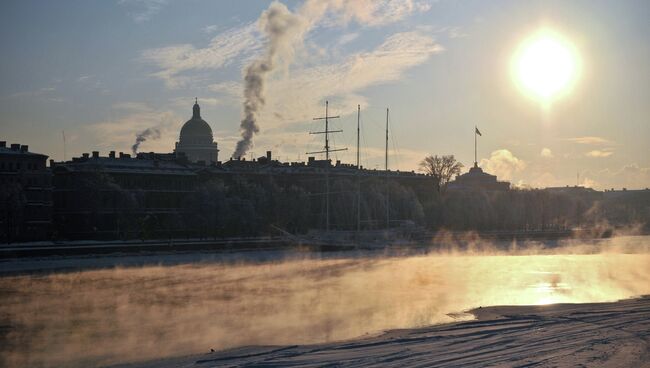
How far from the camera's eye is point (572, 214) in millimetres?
172125

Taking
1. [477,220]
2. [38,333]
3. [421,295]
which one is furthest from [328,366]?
[477,220]

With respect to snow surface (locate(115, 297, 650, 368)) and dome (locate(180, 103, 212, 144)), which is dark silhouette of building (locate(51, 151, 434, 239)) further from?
snow surface (locate(115, 297, 650, 368))

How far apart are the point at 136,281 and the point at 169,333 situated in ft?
64.2

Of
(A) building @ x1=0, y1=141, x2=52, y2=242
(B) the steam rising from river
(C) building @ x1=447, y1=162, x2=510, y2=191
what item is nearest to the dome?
(C) building @ x1=447, y1=162, x2=510, y2=191

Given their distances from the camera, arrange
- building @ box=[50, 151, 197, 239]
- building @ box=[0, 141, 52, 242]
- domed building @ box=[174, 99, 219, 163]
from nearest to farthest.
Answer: building @ box=[0, 141, 52, 242], building @ box=[50, 151, 197, 239], domed building @ box=[174, 99, 219, 163]

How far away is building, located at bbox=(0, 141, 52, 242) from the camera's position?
8206 centimetres

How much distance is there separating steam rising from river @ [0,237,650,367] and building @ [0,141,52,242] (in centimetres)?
2841

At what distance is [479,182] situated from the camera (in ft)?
594

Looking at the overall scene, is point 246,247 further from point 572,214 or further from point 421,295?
point 572,214

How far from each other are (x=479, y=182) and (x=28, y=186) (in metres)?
112

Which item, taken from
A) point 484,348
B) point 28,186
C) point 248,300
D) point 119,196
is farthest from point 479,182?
point 484,348

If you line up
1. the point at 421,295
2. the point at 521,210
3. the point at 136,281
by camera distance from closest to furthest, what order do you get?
the point at 421,295, the point at 136,281, the point at 521,210

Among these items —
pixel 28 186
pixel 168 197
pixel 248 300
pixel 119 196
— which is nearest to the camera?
pixel 248 300

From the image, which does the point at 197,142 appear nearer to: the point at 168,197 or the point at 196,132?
the point at 196,132
